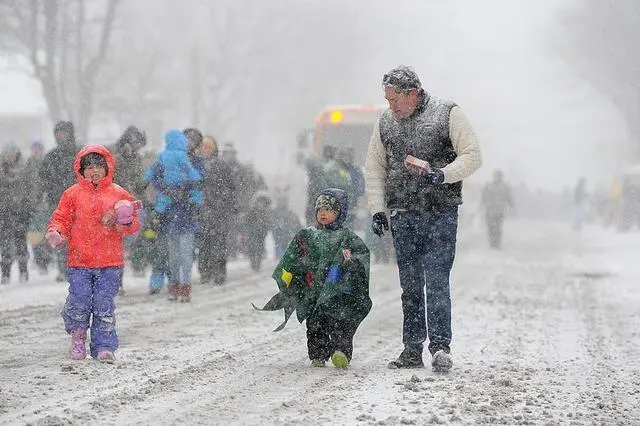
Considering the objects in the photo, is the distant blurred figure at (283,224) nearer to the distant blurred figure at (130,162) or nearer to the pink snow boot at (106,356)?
the distant blurred figure at (130,162)

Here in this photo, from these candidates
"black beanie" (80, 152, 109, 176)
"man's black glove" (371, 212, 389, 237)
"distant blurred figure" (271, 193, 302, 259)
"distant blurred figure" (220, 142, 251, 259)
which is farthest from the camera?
"distant blurred figure" (271, 193, 302, 259)

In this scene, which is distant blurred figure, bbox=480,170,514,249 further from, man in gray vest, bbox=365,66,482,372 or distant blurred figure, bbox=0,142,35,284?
man in gray vest, bbox=365,66,482,372

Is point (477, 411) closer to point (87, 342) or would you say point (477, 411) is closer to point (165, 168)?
point (87, 342)

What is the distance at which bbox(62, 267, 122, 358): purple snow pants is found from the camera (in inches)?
277

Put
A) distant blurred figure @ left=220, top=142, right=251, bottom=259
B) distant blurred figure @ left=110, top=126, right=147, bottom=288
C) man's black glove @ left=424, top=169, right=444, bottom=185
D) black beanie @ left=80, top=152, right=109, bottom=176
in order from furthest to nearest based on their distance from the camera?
distant blurred figure @ left=220, top=142, right=251, bottom=259 < distant blurred figure @ left=110, top=126, right=147, bottom=288 < black beanie @ left=80, top=152, right=109, bottom=176 < man's black glove @ left=424, top=169, right=444, bottom=185

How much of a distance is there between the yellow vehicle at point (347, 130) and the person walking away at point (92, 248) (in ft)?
46.8

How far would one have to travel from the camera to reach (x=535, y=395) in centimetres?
598

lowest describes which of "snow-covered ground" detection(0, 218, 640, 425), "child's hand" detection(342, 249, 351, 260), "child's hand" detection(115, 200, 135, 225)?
"snow-covered ground" detection(0, 218, 640, 425)

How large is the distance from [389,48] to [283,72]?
7.66 meters

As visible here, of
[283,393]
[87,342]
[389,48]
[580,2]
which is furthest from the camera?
[389,48]

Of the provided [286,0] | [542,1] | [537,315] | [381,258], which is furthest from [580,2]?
[537,315]

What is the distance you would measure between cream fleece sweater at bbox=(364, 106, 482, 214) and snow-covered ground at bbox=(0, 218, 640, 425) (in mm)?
1068

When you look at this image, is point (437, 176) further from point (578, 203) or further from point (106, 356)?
point (578, 203)

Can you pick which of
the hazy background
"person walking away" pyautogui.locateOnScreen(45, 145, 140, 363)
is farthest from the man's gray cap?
the hazy background
